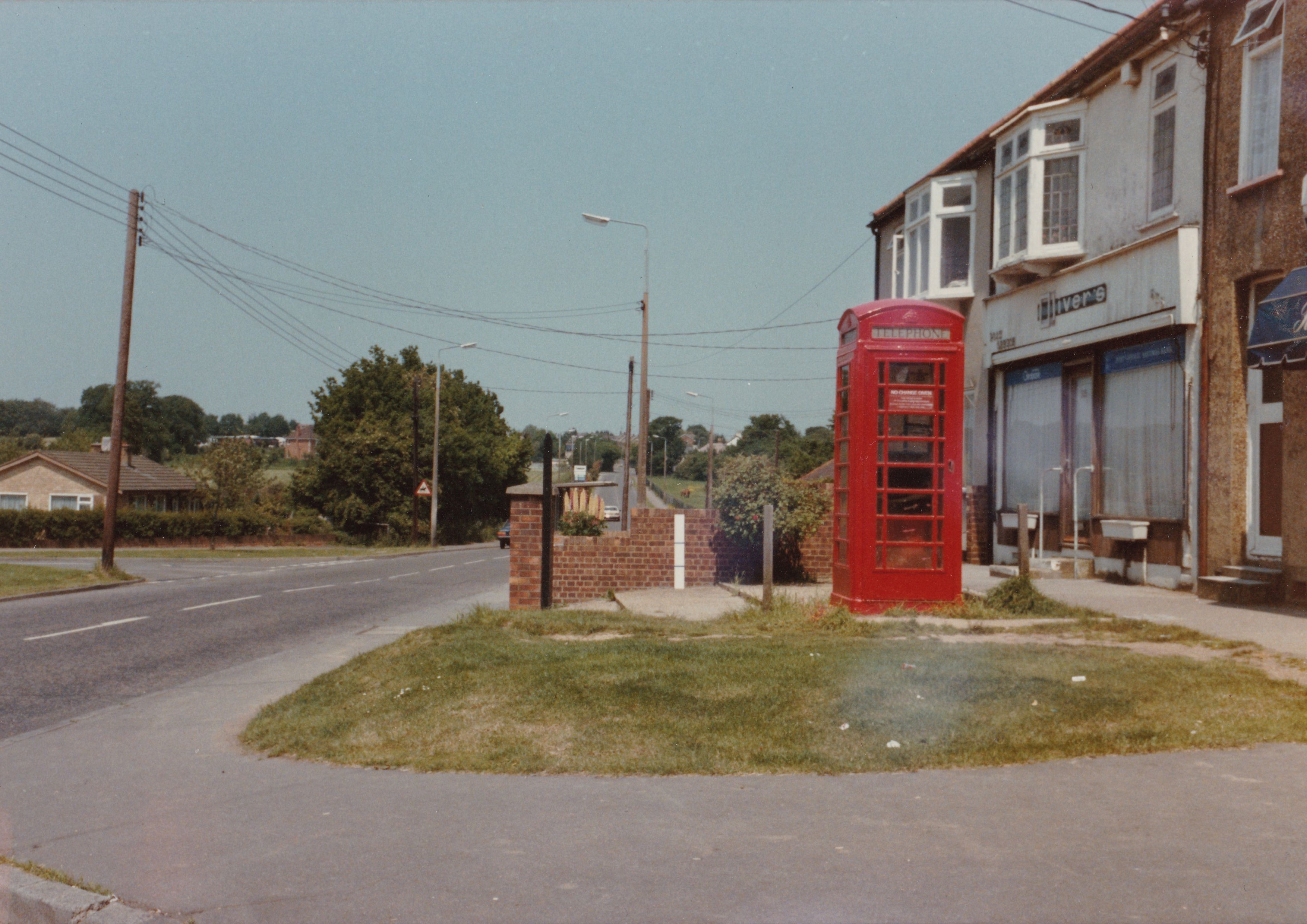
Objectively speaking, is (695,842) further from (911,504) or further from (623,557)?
(623,557)

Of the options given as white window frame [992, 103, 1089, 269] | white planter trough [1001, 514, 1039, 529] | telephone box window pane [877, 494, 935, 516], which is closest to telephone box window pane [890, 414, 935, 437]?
telephone box window pane [877, 494, 935, 516]

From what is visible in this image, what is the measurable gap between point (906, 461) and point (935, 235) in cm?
1189

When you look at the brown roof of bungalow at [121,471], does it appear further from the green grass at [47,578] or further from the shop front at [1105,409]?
the shop front at [1105,409]

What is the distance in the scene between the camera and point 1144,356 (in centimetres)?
1562

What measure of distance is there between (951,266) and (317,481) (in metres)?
47.6

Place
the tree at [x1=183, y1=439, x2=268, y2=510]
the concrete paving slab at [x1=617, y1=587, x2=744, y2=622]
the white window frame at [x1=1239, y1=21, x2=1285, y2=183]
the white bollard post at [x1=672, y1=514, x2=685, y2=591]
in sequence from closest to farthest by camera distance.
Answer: the concrete paving slab at [x1=617, y1=587, x2=744, y2=622] < the white window frame at [x1=1239, y1=21, x2=1285, y2=183] < the white bollard post at [x1=672, y1=514, x2=685, y2=591] < the tree at [x1=183, y1=439, x2=268, y2=510]

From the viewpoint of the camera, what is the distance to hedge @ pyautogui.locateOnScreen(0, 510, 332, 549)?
50969 millimetres

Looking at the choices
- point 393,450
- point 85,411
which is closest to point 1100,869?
point 393,450

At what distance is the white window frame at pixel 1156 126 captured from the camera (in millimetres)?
14875

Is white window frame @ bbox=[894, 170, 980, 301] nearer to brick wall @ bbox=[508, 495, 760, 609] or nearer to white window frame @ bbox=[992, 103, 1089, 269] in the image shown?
white window frame @ bbox=[992, 103, 1089, 269]

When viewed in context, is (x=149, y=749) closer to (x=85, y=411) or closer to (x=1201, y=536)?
(x=1201, y=536)

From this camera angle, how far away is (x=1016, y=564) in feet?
65.0

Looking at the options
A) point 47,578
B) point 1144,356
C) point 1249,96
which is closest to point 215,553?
point 47,578

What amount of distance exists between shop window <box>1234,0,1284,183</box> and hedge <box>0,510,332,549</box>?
4720 cm
